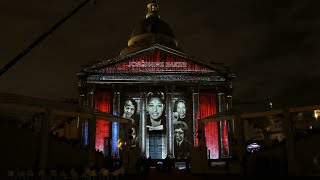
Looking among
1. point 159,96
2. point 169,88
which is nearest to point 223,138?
point 169,88

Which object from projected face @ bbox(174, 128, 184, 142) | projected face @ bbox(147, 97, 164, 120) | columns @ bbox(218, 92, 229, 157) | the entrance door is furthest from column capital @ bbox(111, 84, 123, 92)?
columns @ bbox(218, 92, 229, 157)

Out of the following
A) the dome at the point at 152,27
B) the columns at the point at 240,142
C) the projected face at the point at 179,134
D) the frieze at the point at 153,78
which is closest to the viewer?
the columns at the point at 240,142

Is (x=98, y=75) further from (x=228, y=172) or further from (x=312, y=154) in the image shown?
(x=312, y=154)

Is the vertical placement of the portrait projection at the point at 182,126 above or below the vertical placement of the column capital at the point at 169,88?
below

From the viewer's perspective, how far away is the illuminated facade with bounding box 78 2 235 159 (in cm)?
4691

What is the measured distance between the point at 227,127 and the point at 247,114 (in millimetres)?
15936

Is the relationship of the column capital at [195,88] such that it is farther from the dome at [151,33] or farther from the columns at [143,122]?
the dome at [151,33]

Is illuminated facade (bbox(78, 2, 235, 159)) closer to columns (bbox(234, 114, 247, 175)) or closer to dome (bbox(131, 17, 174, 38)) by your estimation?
columns (bbox(234, 114, 247, 175))

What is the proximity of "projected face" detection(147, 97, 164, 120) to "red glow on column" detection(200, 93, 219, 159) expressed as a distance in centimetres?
552

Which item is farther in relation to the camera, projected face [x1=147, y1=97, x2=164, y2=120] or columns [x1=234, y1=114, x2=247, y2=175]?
projected face [x1=147, y1=97, x2=164, y2=120]

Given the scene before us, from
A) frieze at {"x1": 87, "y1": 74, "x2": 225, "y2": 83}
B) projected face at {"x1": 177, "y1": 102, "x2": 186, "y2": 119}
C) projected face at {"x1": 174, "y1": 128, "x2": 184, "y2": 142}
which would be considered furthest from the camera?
projected face at {"x1": 177, "y1": 102, "x2": 186, "y2": 119}

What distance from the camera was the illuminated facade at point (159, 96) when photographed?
46906 millimetres

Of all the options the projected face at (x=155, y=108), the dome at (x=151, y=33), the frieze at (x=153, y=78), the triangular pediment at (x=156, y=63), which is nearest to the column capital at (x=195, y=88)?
the frieze at (x=153, y=78)

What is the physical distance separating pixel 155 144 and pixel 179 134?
3448 millimetres
